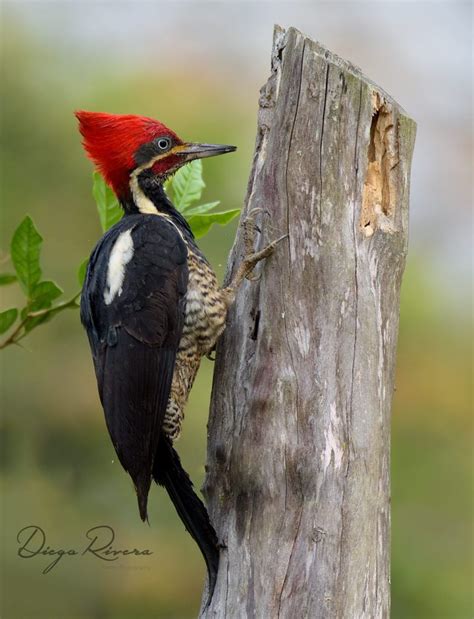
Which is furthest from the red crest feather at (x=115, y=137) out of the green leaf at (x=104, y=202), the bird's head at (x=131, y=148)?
the green leaf at (x=104, y=202)

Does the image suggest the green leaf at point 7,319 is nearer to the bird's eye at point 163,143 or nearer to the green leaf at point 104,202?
the green leaf at point 104,202

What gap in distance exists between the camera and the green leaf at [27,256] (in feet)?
10.3

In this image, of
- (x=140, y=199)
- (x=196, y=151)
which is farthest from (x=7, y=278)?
(x=196, y=151)

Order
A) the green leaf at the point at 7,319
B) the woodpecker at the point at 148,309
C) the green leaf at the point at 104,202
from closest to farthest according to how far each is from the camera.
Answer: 1. the green leaf at the point at 7,319
2. the woodpecker at the point at 148,309
3. the green leaf at the point at 104,202

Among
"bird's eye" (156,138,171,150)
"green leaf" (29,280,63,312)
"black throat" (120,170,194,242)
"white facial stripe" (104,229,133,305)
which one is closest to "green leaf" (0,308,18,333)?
"green leaf" (29,280,63,312)

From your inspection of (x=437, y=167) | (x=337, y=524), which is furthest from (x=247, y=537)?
(x=437, y=167)

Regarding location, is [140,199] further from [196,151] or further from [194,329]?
[194,329]

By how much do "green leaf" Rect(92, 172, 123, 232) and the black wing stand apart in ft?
0.48

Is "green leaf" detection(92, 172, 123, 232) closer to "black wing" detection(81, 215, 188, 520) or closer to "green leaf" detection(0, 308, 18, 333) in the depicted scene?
"black wing" detection(81, 215, 188, 520)

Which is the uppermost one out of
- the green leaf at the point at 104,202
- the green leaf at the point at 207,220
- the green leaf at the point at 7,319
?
the green leaf at the point at 104,202

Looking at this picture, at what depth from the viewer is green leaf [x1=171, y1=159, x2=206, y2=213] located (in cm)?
353

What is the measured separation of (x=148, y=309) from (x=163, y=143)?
0.82 metres

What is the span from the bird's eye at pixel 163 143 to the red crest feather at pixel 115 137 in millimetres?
21

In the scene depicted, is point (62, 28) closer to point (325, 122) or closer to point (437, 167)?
point (437, 167)
